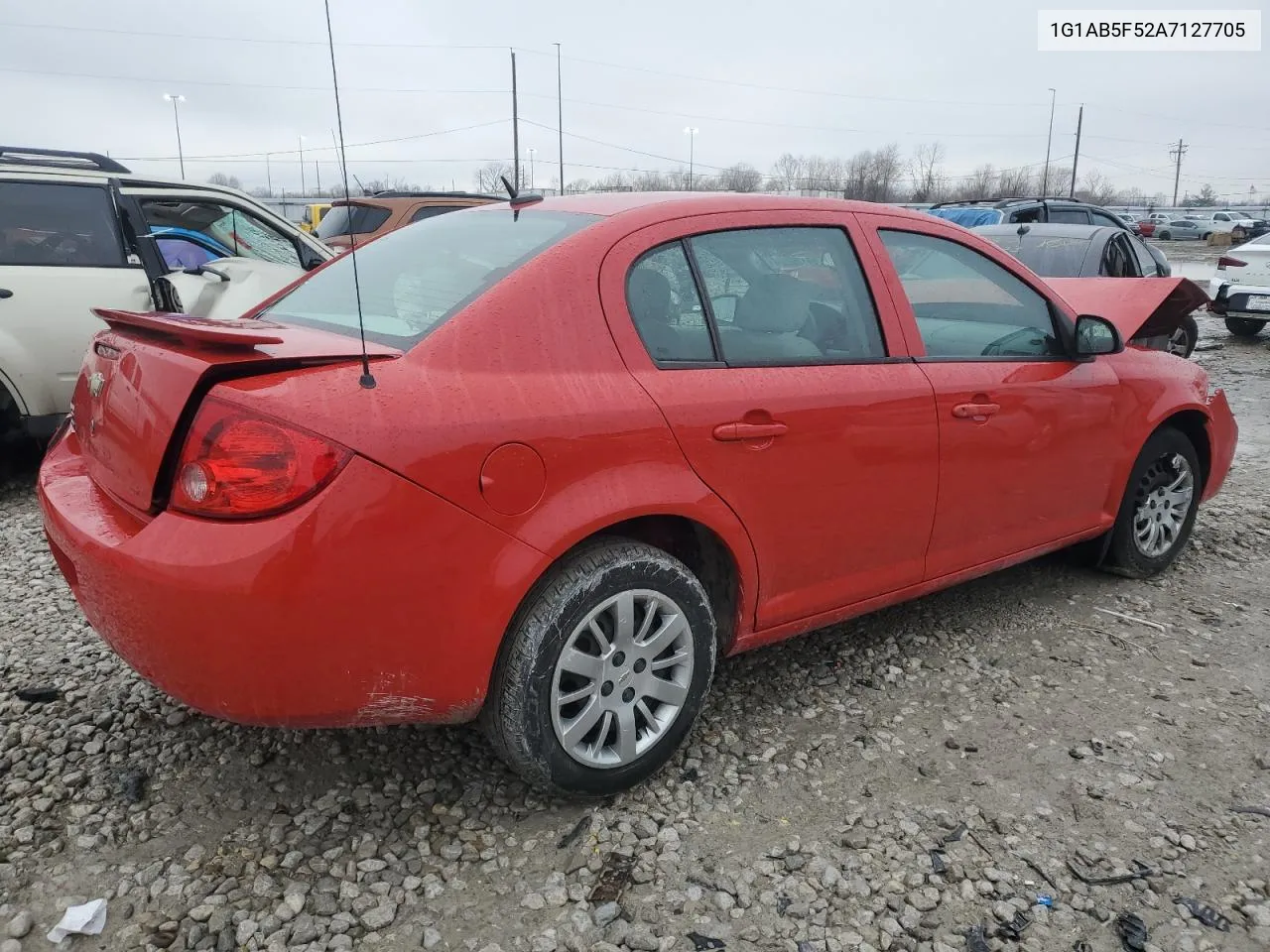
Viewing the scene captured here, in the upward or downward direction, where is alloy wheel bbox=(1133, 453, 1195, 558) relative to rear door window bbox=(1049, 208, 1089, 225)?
downward

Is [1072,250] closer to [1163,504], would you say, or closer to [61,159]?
[1163,504]

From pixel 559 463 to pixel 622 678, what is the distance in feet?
2.06

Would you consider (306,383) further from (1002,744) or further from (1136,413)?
(1136,413)

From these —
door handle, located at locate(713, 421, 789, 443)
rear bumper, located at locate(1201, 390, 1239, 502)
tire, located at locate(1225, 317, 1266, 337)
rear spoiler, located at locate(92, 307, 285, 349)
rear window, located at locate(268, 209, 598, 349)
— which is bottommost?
tire, located at locate(1225, 317, 1266, 337)

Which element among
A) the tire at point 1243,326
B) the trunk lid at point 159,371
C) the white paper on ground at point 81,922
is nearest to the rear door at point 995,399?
the trunk lid at point 159,371

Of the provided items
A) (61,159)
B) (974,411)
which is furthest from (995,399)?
(61,159)

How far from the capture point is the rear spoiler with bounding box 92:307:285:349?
2029 mm

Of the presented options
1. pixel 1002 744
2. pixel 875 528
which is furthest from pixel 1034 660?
pixel 875 528

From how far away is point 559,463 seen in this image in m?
→ 2.17

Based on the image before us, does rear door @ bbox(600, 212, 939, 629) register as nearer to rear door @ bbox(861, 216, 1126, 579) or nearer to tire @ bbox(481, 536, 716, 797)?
rear door @ bbox(861, 216, 1126, 579)

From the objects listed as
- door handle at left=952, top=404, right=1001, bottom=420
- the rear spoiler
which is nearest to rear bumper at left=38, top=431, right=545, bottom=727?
the rear spoiler

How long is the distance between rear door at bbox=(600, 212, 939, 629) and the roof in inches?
1.6

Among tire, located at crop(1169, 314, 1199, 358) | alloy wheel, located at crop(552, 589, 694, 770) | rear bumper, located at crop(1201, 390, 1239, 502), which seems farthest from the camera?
tire, located at crop(1169, 314, 1199, 358)

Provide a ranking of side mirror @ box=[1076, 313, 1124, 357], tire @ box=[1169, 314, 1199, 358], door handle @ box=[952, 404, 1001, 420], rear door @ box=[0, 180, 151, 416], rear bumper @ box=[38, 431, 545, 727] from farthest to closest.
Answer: tire @ box=[1169, 314, 1199, 358]
rear door @ box=[0, 180, 151, 416]
side mirror @ box=[1076, 313, 1124, 357]
door handle @ box=[952, 404, 1001, 420]
rear bumper @ box=[38, 431, 545, 727]
